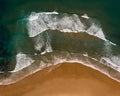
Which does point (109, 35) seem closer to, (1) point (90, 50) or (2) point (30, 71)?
(1) point (90, 50)

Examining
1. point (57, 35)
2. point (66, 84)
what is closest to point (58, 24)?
point (57, 35)

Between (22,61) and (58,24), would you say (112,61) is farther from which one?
(22,61)

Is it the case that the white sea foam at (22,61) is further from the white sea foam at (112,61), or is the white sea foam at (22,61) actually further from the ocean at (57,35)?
the white sea foam at (112,61)

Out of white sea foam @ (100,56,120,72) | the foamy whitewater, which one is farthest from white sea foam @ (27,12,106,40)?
white sea foam @ (100,56,120,72)

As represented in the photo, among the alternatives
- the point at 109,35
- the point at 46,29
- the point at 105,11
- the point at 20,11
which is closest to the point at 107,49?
the point at 109,35

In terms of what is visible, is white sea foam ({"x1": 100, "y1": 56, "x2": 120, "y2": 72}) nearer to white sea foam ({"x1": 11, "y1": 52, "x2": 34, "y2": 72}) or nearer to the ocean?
the ocean

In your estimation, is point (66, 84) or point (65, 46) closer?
point (66, 84)

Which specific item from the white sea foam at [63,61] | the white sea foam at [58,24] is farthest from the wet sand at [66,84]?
the white sea foam at [58,24]
